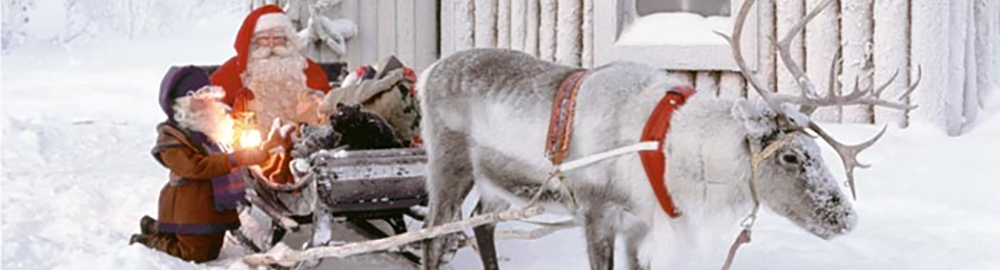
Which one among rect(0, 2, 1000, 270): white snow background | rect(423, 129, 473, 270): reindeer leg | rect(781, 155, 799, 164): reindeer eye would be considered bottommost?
rect(0, 2, 1000, 270): white snow background

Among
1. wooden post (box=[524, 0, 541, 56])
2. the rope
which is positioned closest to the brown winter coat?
the rope

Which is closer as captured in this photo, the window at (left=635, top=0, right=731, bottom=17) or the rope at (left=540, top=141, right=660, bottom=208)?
the rope at (left=540, top=141, right=660, bottom=208)

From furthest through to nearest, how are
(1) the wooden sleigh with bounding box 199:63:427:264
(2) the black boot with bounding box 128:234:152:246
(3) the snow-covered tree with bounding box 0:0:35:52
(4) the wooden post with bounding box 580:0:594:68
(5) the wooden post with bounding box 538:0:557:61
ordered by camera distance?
(3) the snow-covered tree with bounding box 0:0:35:52 → (5) the wooden post with bounding box 538:0:557:61 → (4) the wooden post with bounding box 580:0:594:68 → (2) the black boot with bounding box 128:234:152:246 → (1) the wooden sleigh with bounding box 199:63:427:264

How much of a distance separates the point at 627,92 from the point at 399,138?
1.86 m

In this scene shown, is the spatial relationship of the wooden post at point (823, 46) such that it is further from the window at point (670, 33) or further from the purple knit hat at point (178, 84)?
the purple knit hat at point (178, 84)

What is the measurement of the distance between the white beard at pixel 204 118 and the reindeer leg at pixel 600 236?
2019 millimetres

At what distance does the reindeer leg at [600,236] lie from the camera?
4.19m

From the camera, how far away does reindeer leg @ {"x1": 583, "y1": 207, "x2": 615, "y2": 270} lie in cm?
419

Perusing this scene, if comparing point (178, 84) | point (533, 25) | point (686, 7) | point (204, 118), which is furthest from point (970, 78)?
point (178, 84)

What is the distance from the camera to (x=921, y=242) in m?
5.34

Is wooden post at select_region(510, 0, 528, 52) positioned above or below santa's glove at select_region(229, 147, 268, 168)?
above

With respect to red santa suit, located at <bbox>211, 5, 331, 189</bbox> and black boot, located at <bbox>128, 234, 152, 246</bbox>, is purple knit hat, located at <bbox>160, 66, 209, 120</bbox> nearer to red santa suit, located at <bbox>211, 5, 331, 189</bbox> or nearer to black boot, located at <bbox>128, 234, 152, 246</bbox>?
black boot, located at <bbox>128, 234, 152, 246</bbox>

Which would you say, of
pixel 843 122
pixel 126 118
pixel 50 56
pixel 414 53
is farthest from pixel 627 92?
pixel 50 56

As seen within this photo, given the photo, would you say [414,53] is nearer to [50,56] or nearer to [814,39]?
[814,39]
